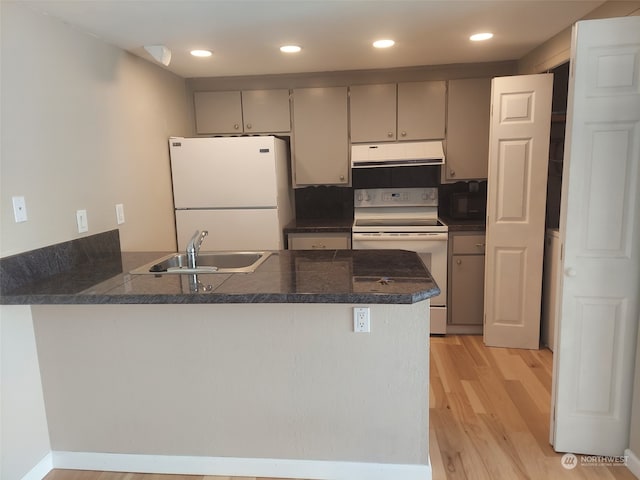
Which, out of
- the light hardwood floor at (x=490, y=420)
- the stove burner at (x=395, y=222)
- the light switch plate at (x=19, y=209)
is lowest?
the light hardwood floor at (x=490, y=420)

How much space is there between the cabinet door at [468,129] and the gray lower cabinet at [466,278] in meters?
0.58

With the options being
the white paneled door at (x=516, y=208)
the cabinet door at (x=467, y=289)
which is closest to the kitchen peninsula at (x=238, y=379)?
the white paneled door at (x=516, y=208)

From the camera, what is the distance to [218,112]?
3.70 m

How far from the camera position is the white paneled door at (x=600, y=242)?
1.78m

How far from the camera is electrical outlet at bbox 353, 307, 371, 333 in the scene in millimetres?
1774

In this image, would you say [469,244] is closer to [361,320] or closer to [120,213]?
[361,320]

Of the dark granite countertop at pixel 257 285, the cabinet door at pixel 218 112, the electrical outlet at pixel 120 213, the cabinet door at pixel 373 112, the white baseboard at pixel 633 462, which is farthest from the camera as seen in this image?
the cabinet door at pixel 218 112

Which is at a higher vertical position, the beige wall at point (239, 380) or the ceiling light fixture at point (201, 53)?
the ceiling light fixture at point (201, 53)

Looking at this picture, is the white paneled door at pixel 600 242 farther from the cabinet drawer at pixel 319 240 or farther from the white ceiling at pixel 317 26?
the cabinet drawer at pixel 319 240

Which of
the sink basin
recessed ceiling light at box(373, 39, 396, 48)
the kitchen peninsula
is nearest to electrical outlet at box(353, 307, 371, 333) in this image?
the kitchen peninsula

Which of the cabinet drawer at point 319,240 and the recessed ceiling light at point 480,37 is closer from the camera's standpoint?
the recessed ceiling light at point 480,37

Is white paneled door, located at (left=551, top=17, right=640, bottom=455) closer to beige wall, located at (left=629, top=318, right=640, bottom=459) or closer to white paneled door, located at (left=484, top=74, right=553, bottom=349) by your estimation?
beige wall, located at (left=629, top=318, right=640, bottom=459)

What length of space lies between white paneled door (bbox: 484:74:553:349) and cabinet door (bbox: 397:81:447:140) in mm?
609

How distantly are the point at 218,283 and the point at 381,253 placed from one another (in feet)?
3.05
